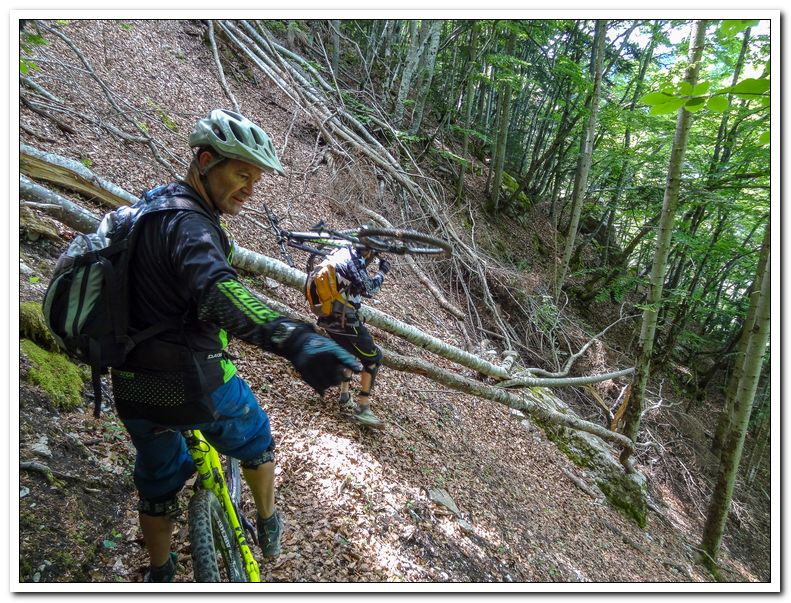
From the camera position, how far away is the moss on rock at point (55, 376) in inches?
112

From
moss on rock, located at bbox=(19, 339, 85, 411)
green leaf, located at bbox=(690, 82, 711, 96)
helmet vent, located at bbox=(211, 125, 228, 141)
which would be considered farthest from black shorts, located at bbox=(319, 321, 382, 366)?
green leaf, located at bbox=(690, 82, 711, 96)

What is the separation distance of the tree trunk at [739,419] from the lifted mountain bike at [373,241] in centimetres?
436

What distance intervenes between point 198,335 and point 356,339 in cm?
272

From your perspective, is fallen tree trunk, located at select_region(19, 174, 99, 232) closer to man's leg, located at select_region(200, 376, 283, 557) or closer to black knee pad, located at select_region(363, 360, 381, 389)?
black knee pad, located at select_region(363, 360, 381, 389)

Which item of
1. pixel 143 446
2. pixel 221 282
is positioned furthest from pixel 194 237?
pixel 143 446

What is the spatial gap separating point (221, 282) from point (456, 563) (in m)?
3.45

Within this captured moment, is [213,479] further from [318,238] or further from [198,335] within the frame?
[318,238]

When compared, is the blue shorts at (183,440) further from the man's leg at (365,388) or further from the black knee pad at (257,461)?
the man's leg at (365,388)

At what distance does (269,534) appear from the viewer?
2303mm

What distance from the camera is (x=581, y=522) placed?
20.1 feet

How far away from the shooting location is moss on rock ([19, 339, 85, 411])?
2844 mm

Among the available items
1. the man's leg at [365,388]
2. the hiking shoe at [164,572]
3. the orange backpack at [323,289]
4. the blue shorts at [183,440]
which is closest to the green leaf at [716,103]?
the blue shorts at [183,440]
